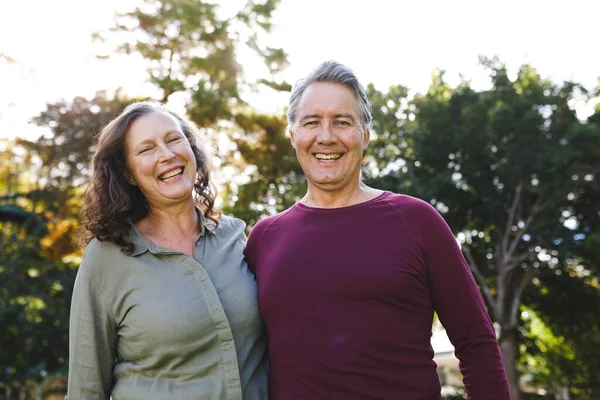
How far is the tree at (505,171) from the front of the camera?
54.3ft

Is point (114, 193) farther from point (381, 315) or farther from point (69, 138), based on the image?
point (69, 138)

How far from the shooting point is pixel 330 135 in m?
2.67

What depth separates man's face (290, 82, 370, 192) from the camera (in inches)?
106

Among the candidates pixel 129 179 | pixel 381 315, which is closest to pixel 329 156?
pixel 381 315

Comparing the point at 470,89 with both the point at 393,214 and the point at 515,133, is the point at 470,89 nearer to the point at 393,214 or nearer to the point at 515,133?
the point at 515,133

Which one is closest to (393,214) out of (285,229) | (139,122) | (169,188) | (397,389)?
(285,229)

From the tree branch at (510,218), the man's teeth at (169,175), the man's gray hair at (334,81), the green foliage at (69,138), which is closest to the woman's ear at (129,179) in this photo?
the man's teeth at (169,175)

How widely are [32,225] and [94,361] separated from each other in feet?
52.6

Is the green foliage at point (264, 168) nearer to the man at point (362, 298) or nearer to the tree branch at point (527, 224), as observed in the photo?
the tree branch at point (527, 224)

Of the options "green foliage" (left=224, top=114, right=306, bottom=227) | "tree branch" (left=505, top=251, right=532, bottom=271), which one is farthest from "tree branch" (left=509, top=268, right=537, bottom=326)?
"green foliage" (left=224, top=114, right=306, bottom=227)

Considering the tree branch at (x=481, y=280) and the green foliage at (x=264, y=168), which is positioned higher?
the green foliage at (x=264, y=168)

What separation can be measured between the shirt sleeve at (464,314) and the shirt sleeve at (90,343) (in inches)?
53.1

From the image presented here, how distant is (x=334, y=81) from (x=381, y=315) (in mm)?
1007

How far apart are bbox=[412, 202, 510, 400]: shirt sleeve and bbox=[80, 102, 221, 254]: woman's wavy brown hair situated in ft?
3.76
